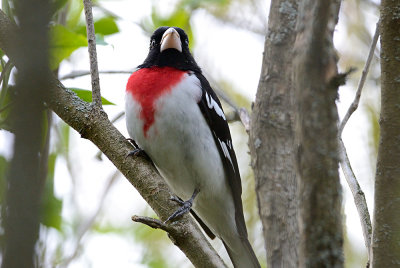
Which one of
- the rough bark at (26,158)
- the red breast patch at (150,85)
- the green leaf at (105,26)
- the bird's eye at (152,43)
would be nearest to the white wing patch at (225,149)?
the red breast patch at (150,85)

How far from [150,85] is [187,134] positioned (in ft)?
1.39

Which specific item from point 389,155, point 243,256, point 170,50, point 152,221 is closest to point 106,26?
point 170,50

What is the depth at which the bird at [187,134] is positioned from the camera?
351cm

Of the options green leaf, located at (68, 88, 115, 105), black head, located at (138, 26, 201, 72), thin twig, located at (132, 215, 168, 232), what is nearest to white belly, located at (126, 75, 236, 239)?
black head, located at (138, 26, 201, 72)

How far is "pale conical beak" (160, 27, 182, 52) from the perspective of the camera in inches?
150

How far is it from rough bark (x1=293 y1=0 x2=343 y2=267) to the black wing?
210cm

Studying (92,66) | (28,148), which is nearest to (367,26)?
(92,66)

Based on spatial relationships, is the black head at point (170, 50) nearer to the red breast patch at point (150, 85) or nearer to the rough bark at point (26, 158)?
the red breast patch at point (150, 85)

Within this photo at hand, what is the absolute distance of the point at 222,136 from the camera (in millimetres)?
3770

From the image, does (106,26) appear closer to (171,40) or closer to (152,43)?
(171,40)

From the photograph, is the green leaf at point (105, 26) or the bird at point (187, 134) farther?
the bird at point (187, 134)

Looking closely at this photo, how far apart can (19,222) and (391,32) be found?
157cm

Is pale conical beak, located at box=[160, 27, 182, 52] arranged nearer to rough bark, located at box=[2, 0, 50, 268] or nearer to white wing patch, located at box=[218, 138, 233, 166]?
white wing patch, located at box=[218, 138, 233, 166]

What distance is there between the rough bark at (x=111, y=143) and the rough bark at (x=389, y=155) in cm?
85
